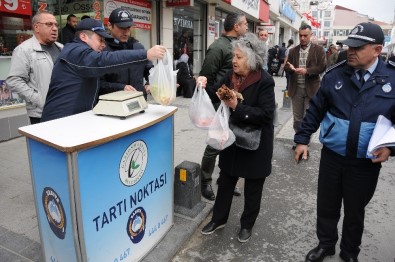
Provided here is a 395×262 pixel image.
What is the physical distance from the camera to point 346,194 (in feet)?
7.81

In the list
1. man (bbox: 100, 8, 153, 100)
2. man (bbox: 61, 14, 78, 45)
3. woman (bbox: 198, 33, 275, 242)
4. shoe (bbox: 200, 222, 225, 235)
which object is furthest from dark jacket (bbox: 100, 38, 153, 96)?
man (bbox: 61, 14, 78, 45)

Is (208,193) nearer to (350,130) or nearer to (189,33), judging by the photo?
(350,130)

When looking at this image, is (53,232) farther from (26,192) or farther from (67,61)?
(26,192)

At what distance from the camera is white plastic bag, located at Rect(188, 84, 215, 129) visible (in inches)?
102

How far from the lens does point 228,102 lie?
248 cm

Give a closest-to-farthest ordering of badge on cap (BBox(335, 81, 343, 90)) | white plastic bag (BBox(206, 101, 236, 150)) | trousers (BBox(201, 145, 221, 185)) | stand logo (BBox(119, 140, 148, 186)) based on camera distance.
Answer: stand logo (BBox(119, 140, 148, 186)), badge on cap (BBox(335, 81, 343, 90)), white plastic bag (BBox(206, 101, 236, 150)), trousers (BBox(201, 145, 221, 185))

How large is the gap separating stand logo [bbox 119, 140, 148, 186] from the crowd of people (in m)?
0.55

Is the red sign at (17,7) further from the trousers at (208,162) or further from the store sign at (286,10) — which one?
the store sign at (286,10)

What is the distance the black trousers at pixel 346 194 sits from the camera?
229cm

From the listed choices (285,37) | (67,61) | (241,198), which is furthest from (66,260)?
(285,37)

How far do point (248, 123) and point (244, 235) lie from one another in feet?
3.35

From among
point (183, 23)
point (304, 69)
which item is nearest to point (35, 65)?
point (304, 69)

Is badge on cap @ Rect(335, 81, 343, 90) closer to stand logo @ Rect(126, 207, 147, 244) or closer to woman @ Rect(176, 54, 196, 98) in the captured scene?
stand logo @ Rect(126, 207, 147, 244)

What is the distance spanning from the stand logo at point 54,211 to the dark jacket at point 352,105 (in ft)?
6.07
